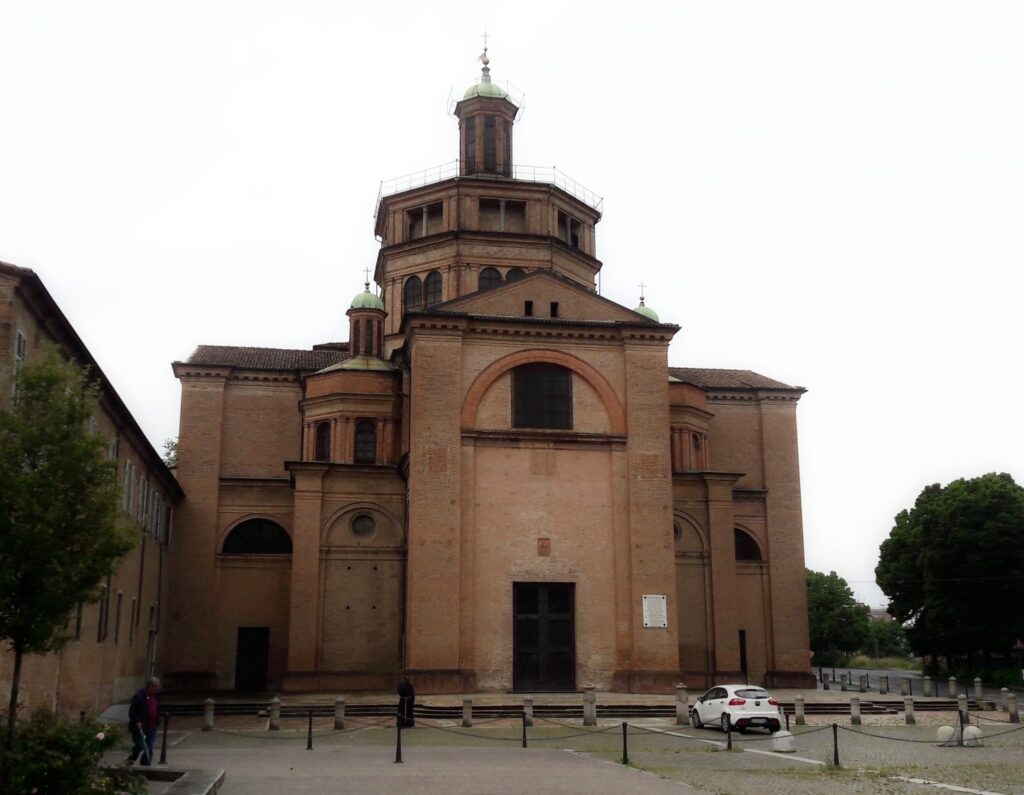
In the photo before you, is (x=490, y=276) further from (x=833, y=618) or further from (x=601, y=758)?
(x=833, y=618)

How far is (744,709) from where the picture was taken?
→ 23641mm

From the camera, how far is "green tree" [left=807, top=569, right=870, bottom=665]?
9094cm

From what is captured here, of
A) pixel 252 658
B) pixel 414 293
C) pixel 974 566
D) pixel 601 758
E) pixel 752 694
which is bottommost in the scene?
pixel 601 758

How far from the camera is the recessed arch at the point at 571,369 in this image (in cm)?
3316

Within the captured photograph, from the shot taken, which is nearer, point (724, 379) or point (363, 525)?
point (363, 525)

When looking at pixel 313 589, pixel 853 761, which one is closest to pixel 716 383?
pixel 313 589

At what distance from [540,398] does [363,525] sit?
8.29 meters

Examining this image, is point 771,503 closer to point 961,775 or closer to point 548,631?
point 548,631

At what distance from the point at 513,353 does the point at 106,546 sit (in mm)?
20659

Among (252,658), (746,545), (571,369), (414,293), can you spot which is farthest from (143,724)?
(746,545)

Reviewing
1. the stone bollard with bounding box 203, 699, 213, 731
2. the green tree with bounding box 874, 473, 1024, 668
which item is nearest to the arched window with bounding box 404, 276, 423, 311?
the stone bollard with bounding box 203, 699, 213, 731

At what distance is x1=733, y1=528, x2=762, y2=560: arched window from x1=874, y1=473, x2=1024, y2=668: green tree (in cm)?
1610

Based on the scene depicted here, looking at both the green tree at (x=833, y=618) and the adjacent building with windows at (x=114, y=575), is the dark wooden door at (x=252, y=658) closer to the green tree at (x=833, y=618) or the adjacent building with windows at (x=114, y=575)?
the adjacent building with windows at (x=114, y=575)

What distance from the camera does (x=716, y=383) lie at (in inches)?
1735
